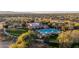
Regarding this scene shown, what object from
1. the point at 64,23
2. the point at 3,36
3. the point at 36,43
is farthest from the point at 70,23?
the point at 3,36

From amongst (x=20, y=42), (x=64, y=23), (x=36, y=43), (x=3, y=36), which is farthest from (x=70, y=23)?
(x=3, y=36)
